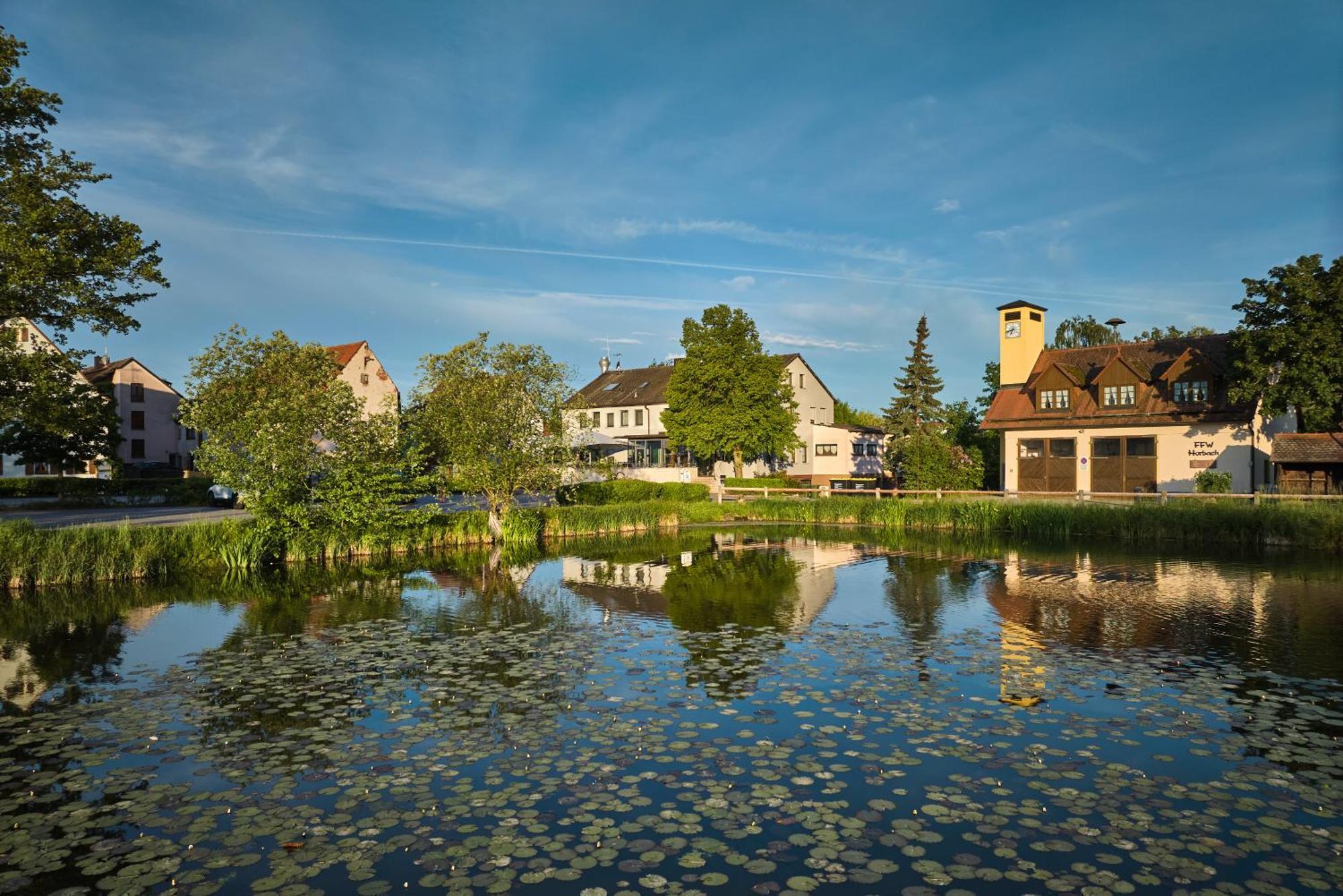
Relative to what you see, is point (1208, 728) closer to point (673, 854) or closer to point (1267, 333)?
point (673, 854)

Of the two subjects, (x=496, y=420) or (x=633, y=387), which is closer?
(x=496, y=420)

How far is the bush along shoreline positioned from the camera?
24.2m

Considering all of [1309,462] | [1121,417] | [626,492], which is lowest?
[626,492]

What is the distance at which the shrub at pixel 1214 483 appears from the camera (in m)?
40.7

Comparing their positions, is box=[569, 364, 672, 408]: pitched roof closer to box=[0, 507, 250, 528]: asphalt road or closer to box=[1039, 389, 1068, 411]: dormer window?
box=[1039, 389, 1068, 411]: dormer window

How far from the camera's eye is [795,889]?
6.56 m

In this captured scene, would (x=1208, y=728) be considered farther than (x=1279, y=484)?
No

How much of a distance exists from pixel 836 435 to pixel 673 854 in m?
60.7

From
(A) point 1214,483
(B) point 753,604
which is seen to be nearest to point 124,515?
(B) point 753,604

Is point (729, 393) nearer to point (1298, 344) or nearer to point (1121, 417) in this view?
point (1121, 417)

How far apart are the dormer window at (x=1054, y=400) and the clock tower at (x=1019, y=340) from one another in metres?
3.63

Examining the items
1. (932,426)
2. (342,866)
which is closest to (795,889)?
(342,866)

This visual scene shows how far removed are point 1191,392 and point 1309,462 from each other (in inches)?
307

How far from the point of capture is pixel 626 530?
130ft
